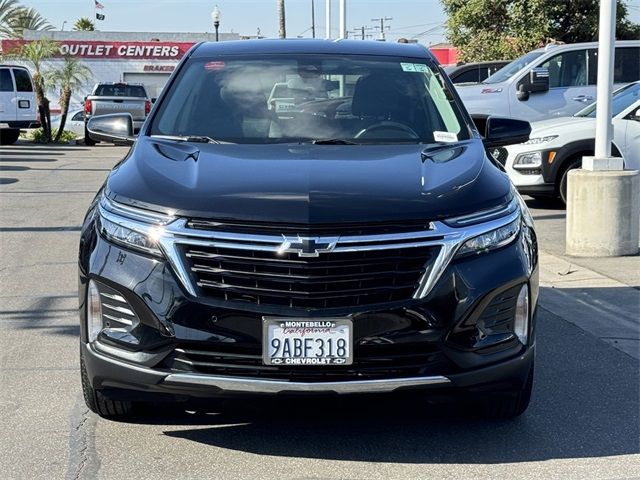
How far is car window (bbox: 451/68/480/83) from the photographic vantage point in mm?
20812

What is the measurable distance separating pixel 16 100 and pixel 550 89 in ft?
52.6

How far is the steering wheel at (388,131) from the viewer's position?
17.6 ft

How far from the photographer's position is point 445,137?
5312mm

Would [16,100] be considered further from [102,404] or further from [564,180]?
[102,404]

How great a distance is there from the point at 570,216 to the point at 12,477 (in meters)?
6.40

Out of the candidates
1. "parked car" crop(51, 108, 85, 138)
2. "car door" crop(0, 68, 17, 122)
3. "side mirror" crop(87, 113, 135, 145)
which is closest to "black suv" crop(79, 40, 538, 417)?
"side mirror" crop(87, 113, 135, 145)

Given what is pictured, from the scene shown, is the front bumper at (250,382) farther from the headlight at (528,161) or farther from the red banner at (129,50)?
the red banner at (129,50)

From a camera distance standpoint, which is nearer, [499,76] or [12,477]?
[12,477]

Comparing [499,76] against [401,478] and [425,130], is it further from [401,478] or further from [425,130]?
[401,478]

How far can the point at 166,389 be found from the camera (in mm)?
4109

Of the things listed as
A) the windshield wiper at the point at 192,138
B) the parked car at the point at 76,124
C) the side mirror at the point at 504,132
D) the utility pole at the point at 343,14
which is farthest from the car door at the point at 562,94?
the parked car at the point at 76,124

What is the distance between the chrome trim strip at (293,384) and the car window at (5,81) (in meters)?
24.5

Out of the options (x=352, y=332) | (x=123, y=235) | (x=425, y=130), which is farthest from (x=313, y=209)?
(x=425, y=130)

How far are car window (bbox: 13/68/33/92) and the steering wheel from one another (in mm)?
23439
